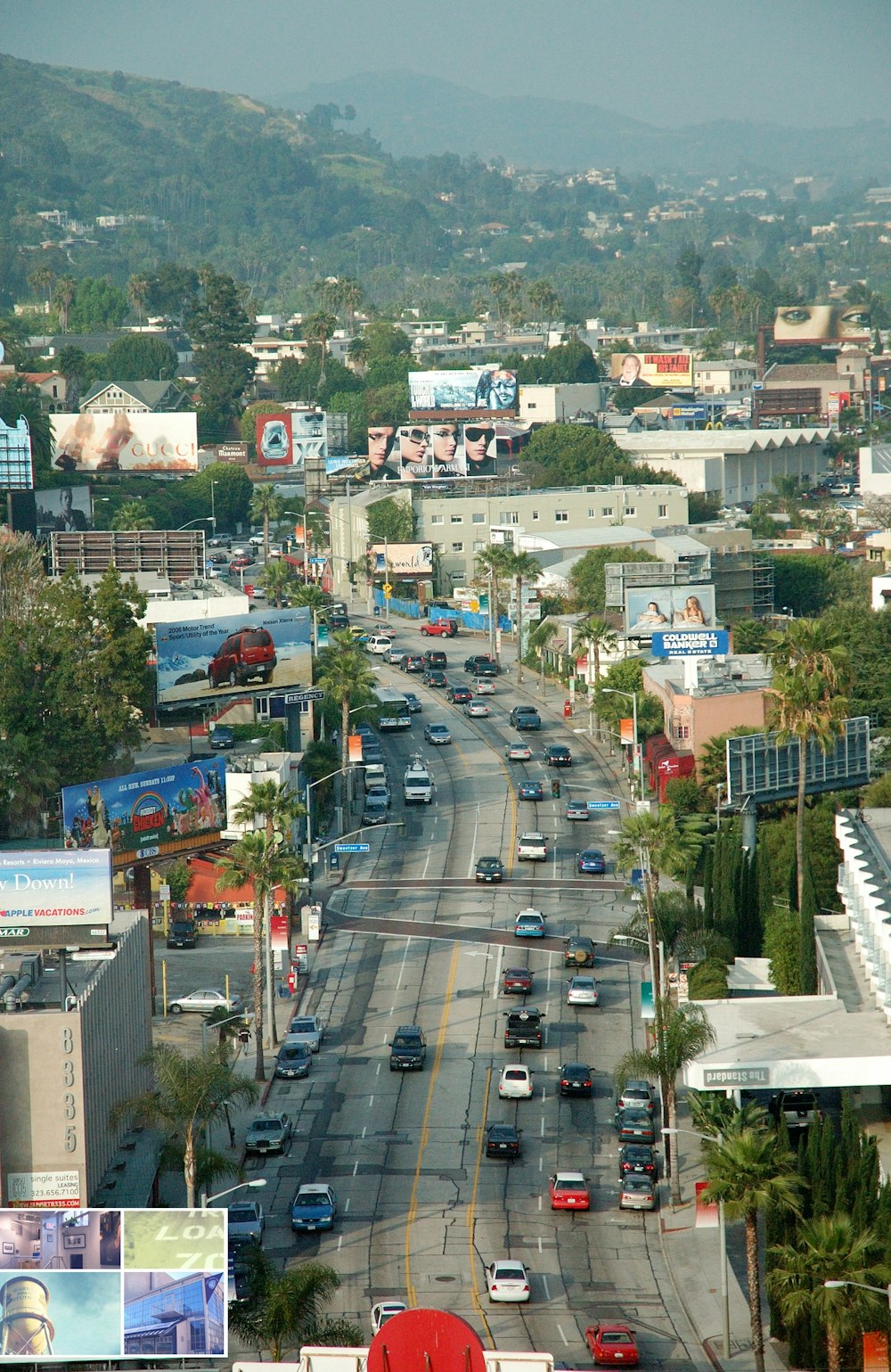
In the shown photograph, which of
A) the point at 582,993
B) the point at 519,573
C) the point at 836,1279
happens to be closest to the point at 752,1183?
the point at 836,1279

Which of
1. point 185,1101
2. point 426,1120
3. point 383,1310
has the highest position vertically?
point 185,1101

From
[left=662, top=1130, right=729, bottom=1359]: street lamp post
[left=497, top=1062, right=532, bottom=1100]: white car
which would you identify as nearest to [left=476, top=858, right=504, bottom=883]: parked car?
[left=497, top=1062, right=532, bottom=1100]: white car

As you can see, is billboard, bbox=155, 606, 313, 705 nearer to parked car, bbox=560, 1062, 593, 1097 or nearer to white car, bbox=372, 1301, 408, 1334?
parked car, bbox=560, 1062, 593, 1097

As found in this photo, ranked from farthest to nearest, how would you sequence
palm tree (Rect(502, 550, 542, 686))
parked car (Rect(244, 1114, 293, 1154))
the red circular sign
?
1. palm tree (Rect(502, 550, 542, 686))
2. parked car (Rect(244, 1114, 293, 1154))
3. the red circular sign

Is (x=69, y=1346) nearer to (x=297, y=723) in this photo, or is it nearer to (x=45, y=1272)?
(x=45, y=1272)

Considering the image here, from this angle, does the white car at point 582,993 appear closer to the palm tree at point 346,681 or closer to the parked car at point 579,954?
the parked car at point 579,954

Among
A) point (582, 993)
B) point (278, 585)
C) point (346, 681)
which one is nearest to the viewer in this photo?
point (582, 993)

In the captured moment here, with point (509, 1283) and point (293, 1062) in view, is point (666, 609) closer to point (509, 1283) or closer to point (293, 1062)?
point (293, 1062)
